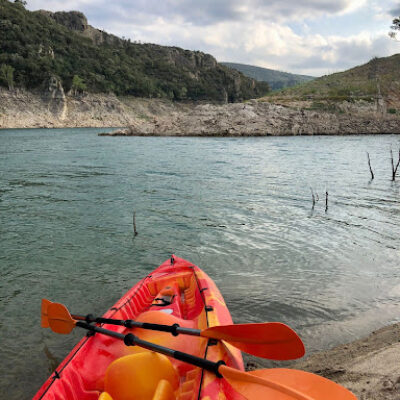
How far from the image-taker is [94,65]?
96688 millimetres

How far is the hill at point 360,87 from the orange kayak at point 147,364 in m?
40.7

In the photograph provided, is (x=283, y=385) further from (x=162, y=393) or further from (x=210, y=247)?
(x=210, y=247)

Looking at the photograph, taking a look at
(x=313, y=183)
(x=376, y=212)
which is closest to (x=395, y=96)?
(x=313, y=183)

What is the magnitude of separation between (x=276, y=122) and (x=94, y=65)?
7614 cm

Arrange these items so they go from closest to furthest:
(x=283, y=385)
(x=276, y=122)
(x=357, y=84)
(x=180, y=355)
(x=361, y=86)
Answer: (x=283, y=385) → (x=180, y=355) → (x=276, y=122) → (x=361, y=86) → (x=357, y=84)

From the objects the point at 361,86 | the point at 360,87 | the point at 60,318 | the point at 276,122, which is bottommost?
the point at 60,318

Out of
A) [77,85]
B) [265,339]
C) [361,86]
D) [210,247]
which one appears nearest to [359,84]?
[361,86]

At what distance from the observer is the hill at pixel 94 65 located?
78.1 meters

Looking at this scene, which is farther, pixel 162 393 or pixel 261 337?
pixel 261 337

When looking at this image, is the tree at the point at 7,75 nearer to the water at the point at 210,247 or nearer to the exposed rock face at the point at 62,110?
the exposed rock face at the point at 62,110

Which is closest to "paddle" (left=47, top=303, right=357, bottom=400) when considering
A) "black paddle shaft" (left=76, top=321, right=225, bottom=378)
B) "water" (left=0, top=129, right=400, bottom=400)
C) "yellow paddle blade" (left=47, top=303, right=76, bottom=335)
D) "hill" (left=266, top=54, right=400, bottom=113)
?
"black paddle shaft" (left=76, top=321, right=225, bottom=378)

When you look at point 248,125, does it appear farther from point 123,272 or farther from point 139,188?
point 123,272

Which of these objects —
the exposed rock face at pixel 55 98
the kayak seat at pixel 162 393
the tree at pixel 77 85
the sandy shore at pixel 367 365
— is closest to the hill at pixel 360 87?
the sandy shore at pixel 367 365

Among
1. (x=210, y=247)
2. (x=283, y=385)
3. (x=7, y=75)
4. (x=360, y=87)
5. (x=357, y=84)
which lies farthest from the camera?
(x=7, y=75)
